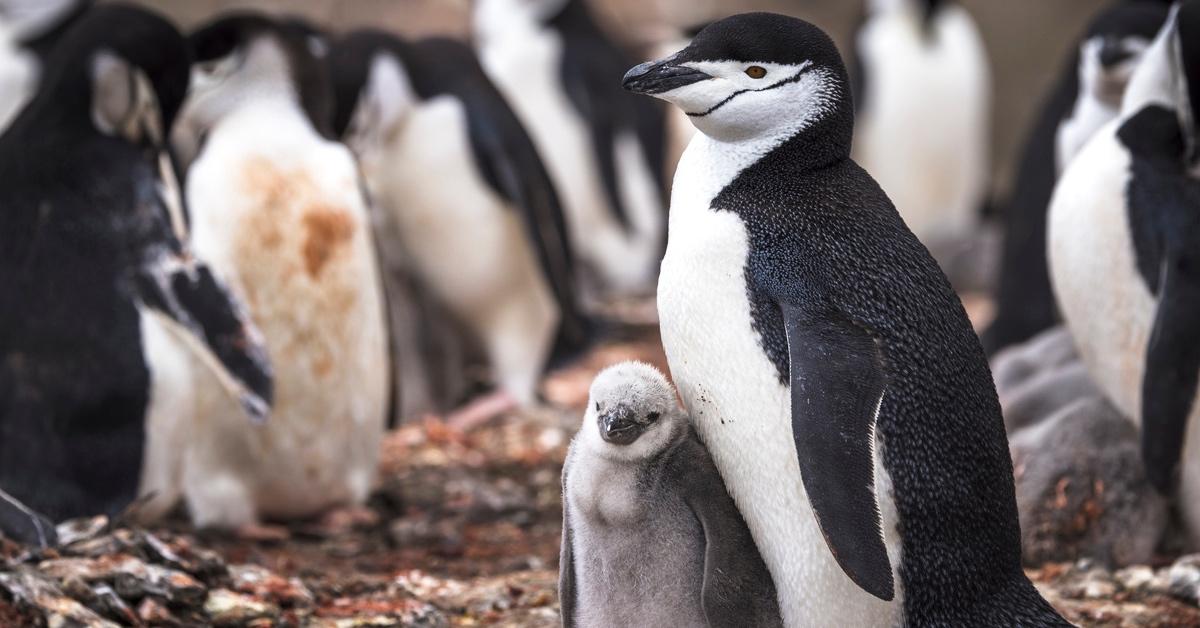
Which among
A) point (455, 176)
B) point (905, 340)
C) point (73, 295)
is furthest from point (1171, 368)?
point (455, 176)

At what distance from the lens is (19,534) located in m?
3.64

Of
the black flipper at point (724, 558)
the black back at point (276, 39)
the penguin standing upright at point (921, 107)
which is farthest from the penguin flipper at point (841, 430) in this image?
the penguin standing upright at point (921, 107)

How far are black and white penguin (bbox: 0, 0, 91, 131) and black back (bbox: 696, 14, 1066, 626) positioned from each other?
533 centimetres

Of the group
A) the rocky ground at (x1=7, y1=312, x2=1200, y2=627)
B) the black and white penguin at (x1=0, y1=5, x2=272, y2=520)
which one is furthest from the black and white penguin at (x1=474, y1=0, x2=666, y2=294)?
the black and white penguin at (x1=0, y1=5, x2=272, y2=520)

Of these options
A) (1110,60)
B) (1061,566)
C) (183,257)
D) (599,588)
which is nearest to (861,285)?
(599,588)

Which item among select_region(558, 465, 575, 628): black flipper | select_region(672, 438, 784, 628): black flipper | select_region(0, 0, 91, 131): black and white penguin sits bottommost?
select_region(0, 0, 91, 131): black and white penguin

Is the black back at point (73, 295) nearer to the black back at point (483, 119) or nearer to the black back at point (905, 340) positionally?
the black back at point (483, 119)

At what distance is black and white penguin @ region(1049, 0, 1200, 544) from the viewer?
4020mm

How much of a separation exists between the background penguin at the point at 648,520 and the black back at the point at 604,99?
6.98 meters

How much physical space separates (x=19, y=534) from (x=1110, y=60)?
3.64 m

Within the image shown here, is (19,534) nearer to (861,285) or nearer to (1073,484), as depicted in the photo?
(861,285)

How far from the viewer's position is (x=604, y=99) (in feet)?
33.4

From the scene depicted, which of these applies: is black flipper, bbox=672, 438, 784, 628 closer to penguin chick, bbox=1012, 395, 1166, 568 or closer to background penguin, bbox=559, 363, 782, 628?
background penguin, bbox=559, 363, 782, 628

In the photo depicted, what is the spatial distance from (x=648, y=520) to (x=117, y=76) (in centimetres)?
230
